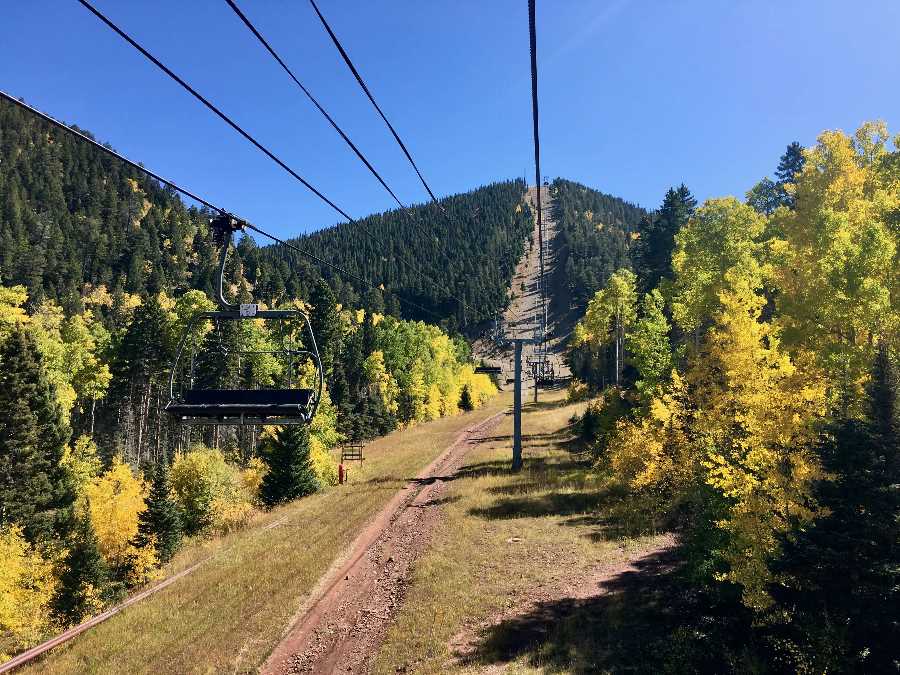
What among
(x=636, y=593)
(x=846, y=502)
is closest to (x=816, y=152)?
(x=846, y=502)

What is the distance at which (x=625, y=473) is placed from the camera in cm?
3206

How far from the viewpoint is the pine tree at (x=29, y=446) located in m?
37.9

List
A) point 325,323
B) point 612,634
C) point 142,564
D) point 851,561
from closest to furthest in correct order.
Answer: point 851,561 → point 612,634 → point 142,564 → point 325,323

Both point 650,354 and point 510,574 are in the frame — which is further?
point 650,354

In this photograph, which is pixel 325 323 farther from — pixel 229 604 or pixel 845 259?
pixel 845 259

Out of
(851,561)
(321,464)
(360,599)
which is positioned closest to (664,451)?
(851,561)

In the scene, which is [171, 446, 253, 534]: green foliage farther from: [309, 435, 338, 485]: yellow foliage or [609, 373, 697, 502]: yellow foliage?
[609, 373, 697, 502]: yellow foliage

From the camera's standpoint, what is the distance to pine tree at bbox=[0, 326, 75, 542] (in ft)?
124

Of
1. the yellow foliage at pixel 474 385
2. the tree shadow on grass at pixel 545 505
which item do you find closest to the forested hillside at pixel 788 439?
the tree shadow on grass at pixel 545 505

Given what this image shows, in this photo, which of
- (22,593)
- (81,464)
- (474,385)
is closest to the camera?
(22,593)

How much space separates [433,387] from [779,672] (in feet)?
255

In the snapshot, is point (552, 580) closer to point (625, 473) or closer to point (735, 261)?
point (625, 473)

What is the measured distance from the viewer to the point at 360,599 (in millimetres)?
20375

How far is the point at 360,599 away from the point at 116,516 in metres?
29.1
